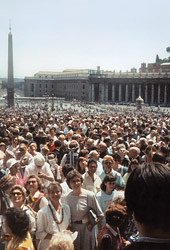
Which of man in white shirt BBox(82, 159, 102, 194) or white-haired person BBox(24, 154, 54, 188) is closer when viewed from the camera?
man in white shirt BBox(82, 159, 102, 194)

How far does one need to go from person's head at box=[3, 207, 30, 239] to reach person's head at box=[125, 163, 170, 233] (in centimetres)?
243

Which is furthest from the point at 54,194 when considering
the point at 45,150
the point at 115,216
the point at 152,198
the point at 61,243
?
the point at 45,150

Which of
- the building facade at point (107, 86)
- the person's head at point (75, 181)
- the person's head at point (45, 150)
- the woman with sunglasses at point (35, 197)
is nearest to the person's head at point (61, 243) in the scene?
the person's head at point (75, 181)

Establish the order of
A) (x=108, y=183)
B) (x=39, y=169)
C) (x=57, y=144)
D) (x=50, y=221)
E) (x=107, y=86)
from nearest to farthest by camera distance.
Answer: (x=50, y=221), (x=108, y=183), (x=39, y=169), (x=57, y=144), (x=107, y=86)

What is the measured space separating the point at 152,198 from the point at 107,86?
106 meters

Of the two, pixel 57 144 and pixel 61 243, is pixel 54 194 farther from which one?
pixel 57 144

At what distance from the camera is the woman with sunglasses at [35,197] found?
570 cm

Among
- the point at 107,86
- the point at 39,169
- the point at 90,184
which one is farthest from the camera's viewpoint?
the point at 107,86

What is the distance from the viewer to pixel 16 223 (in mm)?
4098

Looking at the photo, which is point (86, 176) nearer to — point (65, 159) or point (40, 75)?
point (65, 159)

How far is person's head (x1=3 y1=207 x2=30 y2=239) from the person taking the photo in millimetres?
4062

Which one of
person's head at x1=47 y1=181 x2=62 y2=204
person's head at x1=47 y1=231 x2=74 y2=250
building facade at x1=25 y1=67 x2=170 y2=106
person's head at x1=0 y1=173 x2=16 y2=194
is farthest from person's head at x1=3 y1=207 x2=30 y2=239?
building facade at x1=25 y1=67 x2=170 y2=106

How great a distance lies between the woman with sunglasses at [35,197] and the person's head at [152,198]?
3.94m

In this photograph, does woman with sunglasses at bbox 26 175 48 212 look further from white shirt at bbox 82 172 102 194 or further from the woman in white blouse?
white shirt at bbox 82 172 102 194
